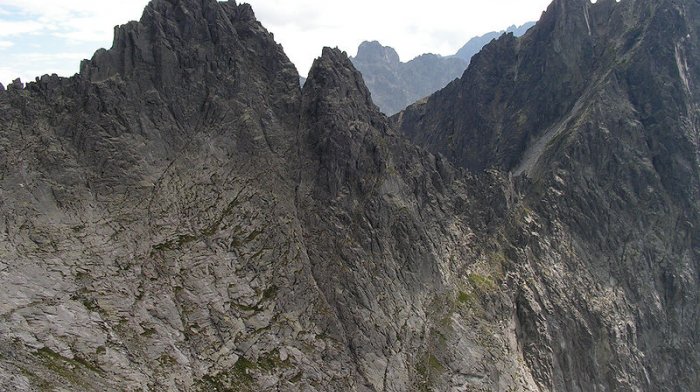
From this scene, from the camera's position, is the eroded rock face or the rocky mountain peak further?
the eroded rock face

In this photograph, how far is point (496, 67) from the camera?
6900 inches

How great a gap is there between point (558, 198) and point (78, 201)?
A: 3746 inches

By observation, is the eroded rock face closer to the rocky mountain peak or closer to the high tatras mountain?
the high tatras mountain

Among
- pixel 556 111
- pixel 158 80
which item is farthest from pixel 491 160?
pixel 158 80

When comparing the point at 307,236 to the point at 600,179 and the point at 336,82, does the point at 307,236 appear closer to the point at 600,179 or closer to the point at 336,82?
the point at 336,82

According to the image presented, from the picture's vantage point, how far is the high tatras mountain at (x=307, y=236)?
233 feet

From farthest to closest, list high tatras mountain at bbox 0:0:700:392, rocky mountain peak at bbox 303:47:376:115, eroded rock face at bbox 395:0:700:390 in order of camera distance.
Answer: eroded rock face at bbox 395:0:700:390 < rocky mountain peak at bbox 303:47:376:115 < high tatras mountain at bbox 0:0:700:392

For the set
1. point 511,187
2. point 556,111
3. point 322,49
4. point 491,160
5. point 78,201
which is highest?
point 556,111

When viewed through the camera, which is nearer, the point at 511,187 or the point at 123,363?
the point at 123,363

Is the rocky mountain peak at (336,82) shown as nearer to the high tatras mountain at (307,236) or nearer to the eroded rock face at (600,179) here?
the high tatras mountain at (307,236)

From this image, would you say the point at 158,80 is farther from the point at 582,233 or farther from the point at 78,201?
the point at 582,233

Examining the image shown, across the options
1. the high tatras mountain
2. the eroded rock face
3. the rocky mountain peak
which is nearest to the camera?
the high tatras mountain

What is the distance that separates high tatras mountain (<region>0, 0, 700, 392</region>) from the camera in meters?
71.0

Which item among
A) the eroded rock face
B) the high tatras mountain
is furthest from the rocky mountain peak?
the eroded rock face
